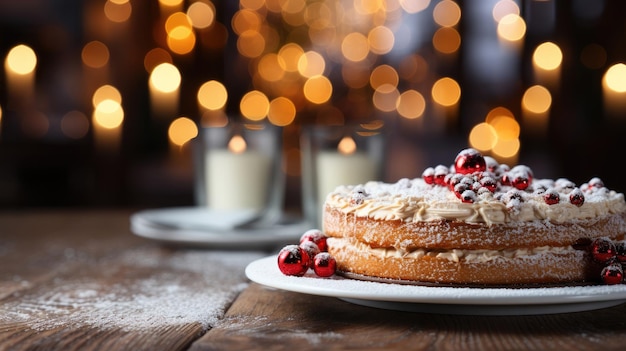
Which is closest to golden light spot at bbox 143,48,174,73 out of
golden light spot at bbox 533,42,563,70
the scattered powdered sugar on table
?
golden light spot at bbox 533,42,563,70

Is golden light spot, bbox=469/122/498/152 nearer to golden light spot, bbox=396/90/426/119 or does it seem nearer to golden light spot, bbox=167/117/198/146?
golden light spot, bbox=396/90/426/119

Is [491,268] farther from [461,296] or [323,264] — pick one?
[323,264]

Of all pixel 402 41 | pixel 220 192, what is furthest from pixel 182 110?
pixel 220 192

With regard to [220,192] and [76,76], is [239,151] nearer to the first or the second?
A: [220,192]

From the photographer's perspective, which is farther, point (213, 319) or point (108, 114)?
point (108, 114)

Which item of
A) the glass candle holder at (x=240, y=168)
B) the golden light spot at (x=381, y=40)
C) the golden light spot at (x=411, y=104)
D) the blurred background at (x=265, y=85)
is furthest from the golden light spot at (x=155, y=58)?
the glass candle holder at (x=240, y=168)

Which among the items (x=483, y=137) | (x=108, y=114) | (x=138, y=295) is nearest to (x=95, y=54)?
(x=108, y=114)
